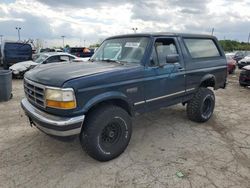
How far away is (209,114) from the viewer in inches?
222

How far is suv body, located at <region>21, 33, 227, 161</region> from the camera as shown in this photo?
3127mm

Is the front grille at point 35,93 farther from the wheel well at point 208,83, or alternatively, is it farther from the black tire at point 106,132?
the wheel well at point 208,83

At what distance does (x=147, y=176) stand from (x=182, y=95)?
2.17 m

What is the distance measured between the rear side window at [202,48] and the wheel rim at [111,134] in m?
2.50

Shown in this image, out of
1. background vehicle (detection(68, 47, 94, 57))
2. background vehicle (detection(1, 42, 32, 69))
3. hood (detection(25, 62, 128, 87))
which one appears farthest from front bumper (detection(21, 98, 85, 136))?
background vehicle (detection(68, 47, 94, 57))

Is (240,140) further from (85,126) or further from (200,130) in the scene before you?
(85,126)

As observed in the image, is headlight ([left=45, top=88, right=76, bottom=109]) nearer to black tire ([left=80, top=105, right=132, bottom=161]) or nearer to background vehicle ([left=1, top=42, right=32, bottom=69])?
black tire ([left=80, top=105, right=132, bottom=161])

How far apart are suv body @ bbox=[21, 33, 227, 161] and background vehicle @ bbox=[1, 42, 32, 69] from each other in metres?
10.1

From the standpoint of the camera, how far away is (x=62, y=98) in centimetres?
302

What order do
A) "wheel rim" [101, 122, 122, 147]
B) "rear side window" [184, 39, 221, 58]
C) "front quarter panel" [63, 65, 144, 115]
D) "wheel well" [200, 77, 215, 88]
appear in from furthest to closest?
"wheel well" [200, 77, 215, 88] → "rear side window" [184, 39, 221, 58] → "wheel rim" [101, 122, 122, 147] → "front quarter panel" [63, 65, 144, 115]

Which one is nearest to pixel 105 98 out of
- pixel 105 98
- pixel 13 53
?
pixel 105 98

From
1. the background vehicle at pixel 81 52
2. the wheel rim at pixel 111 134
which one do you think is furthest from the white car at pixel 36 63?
the wheel rim at pixel 111 134

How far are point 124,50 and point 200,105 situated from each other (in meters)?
2.24

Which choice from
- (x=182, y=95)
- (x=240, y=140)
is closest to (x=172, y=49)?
(x=182, y=95)
